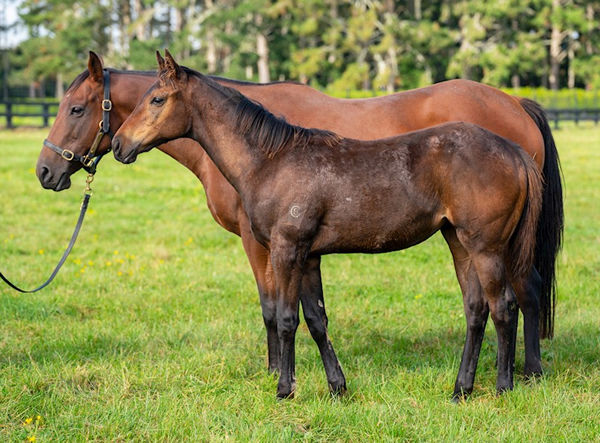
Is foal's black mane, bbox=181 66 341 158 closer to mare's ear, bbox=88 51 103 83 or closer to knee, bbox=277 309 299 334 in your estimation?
knee, bbox=277 309 299 334

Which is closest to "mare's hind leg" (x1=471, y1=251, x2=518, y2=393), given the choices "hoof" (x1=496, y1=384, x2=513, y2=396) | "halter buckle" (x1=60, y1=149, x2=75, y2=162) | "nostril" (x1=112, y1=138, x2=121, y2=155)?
"hoof" (x1=496, y1=384, x2=513, y2=396)

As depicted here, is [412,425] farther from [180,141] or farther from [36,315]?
[36,315]

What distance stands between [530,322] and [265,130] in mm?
2261

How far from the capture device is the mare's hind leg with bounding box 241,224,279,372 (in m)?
5.04

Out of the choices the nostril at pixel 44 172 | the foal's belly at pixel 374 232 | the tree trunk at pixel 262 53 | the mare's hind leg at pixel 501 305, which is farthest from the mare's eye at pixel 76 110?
the tree trunk at pixel 262 53

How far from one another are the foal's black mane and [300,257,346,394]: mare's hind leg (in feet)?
2.57

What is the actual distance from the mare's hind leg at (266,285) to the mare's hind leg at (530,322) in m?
1.69

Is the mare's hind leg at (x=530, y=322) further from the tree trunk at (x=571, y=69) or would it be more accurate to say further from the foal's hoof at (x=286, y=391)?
the tree trunk at (x=571, y=69)

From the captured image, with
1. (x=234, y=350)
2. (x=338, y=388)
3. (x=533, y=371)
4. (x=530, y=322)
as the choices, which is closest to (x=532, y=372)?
(x=533, y=371)

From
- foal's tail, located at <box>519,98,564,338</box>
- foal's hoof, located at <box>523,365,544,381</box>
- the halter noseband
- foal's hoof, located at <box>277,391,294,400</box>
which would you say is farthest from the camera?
foal's tail, located at <box>519,98,564,338</box>

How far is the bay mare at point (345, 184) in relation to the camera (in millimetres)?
4289

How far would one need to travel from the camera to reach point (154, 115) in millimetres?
4375

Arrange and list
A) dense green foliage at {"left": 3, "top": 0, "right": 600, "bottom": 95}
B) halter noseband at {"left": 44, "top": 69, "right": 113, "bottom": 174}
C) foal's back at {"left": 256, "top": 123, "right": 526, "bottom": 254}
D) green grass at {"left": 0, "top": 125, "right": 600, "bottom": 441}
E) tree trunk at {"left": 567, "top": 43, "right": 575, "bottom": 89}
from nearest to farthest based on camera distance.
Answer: green grass at {"left": 0, "top": 125, "right": 600, "bottom": 441} < foal's back at {"left": 256, "top": 123, "right": 526, "bottom": 254} < halter noseband at {"left": 44, "top": 69, "right": 113, "bottom": 174} < dense green foliage at {"left": 3, "top": 0, "right": 600, "bottom": 95} < tree trunk at {"left": 567, "top": 43, "right": 575, "bottom": 89}

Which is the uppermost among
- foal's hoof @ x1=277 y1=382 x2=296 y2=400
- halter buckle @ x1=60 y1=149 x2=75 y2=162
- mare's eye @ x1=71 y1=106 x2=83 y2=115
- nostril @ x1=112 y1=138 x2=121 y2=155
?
mare's eye @ x1=71 y1=106 x2=83 y2=115
